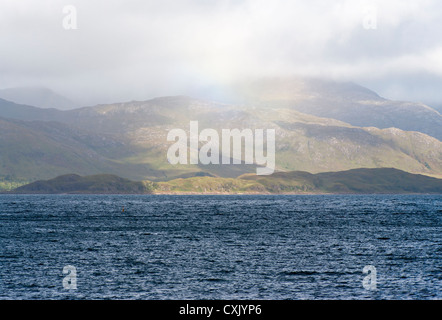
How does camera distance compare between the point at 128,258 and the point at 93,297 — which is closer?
the point at 93,297

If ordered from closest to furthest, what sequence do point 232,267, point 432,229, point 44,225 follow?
1. point 232,267
2. point 432,229
3. point 44,225

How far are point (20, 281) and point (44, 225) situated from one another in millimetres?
96666
